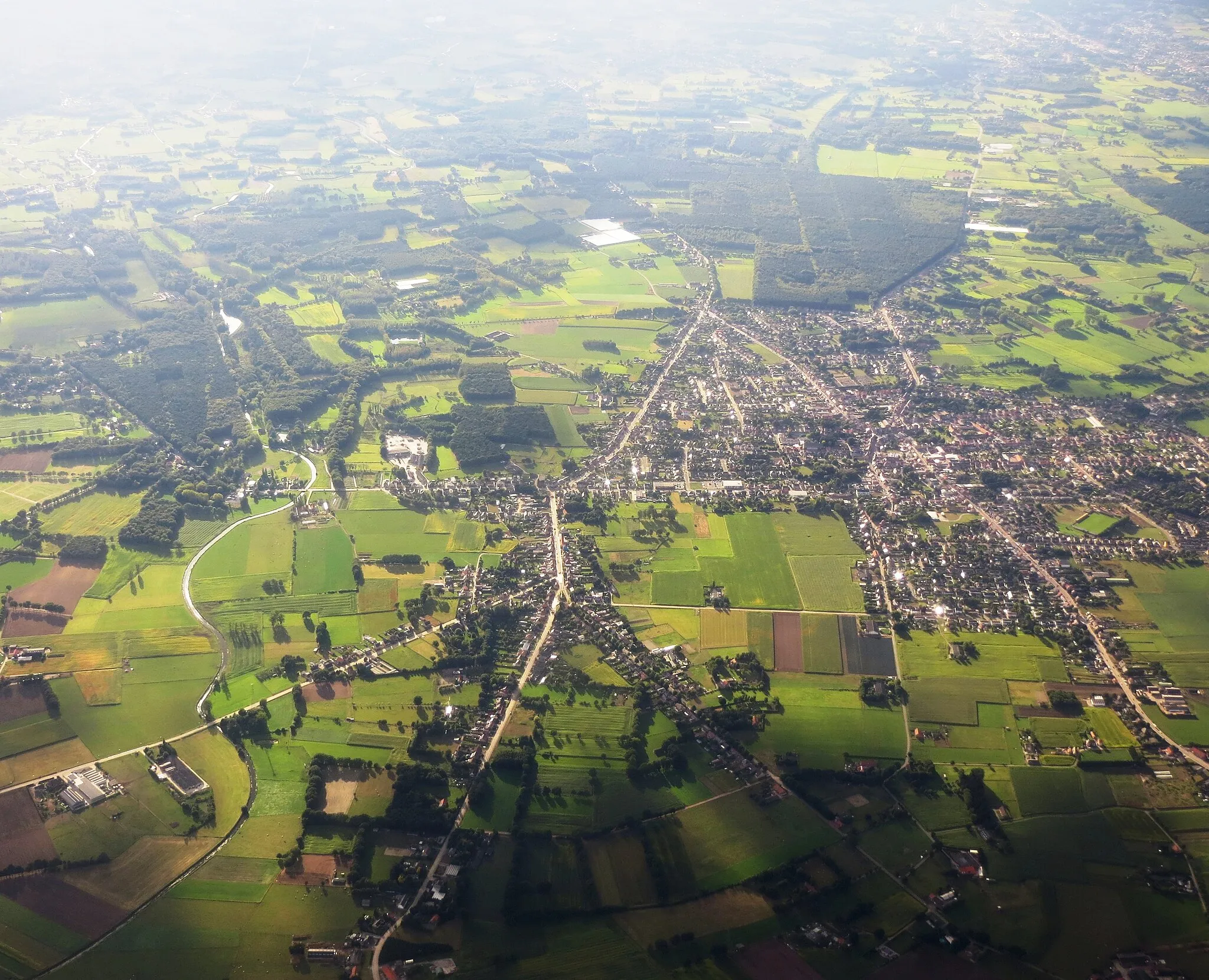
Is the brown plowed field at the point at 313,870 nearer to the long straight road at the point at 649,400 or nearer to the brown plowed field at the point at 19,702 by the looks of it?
the brown plowed field at the point at 19,702

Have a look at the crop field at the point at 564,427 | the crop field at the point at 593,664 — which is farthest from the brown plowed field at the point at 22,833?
the crop field at the point at 564,427

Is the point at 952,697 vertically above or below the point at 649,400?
below

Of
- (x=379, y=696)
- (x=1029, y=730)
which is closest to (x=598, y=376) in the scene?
(x=379, y=696)

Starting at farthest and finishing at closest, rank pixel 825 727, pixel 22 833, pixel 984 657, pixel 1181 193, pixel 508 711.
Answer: pixel 1181 193 < pixel 984 657 < pixel 508 711 < pixel 825 727 < pixel 22 833

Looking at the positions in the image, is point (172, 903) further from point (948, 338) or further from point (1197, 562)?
point (948, 338)

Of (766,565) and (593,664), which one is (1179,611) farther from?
(593,664)

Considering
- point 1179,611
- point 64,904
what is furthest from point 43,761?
point 1179,611
